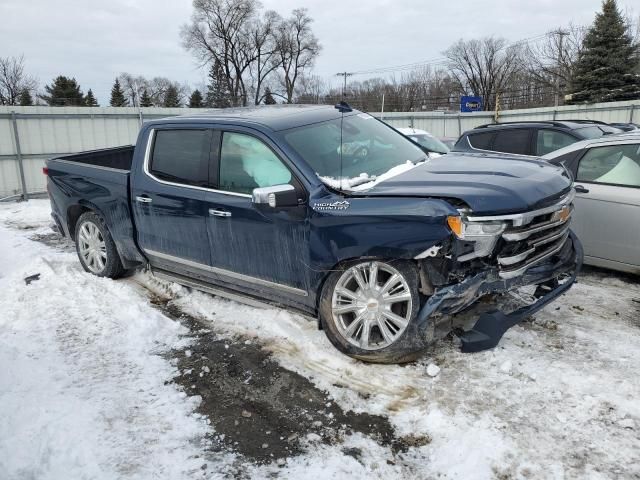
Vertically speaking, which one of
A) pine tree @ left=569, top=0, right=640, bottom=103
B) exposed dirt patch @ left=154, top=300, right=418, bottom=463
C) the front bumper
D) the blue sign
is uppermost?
pine tree @ left=569, top=0, right=640, bottom=103

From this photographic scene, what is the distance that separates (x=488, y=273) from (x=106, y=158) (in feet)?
17.5

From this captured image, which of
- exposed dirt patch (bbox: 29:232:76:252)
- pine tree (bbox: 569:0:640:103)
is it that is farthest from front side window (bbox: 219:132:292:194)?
pine tree (bbox: 569:0:640:103)

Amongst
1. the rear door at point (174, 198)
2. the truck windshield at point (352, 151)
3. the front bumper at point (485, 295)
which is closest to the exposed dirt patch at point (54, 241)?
the rear door at point (174, 198)

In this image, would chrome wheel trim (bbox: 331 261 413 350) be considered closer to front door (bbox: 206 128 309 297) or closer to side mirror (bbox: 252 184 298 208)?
front door (bbox: 206 128 309 297)

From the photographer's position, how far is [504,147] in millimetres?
8055

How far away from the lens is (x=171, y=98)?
60344 mm

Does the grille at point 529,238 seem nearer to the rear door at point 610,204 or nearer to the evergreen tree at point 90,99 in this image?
the rear door at point 610,204

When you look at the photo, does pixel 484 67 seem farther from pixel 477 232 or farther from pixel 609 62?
pixel 477 232

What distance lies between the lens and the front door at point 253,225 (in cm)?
379

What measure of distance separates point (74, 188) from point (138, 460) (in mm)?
3914

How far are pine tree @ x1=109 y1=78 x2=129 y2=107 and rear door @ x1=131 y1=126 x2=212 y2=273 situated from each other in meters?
62.5

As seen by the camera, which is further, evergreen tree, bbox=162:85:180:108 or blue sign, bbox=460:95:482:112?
evergreen tree, bbox=162:85:180:108

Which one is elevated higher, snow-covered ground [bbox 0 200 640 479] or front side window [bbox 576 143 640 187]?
front side window [bbox 576 143 640 187]

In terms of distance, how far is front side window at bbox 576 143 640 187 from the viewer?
5074 millimetres
